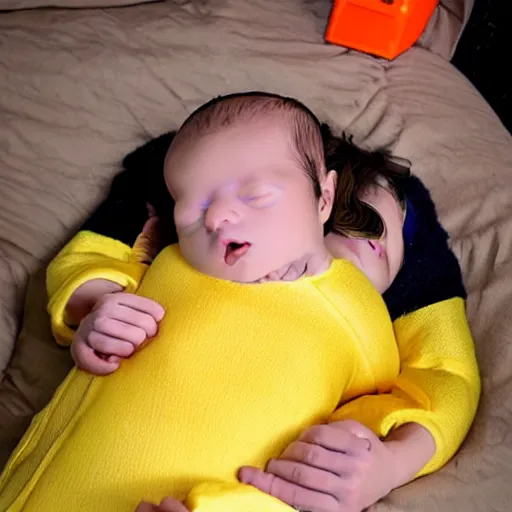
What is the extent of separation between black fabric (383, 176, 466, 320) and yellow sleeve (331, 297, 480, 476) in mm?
17

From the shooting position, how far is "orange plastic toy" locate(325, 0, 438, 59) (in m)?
1.47

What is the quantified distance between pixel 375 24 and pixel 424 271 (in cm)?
65

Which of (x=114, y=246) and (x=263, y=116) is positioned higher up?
(x=263, y=116)

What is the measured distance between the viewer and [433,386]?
836 millimetres

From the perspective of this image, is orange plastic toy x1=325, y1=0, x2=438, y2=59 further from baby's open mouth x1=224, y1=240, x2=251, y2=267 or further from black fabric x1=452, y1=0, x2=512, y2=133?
baby's open mouth x1=224, y1=240, x2=251, y2=267

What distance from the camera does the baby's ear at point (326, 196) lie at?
2.87 feet

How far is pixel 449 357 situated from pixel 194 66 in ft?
2.34

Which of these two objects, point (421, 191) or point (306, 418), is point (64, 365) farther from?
point (421, 191)

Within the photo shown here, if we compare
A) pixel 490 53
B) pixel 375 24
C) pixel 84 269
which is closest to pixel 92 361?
pixel 84 269

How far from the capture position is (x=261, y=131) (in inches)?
33.0

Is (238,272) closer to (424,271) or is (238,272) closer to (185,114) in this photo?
(424,271)

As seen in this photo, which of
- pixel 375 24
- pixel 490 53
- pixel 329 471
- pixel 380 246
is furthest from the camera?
pixel 490 53

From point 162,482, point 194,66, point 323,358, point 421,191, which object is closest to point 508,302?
point 421,191

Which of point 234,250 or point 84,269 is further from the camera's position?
point 84,269
